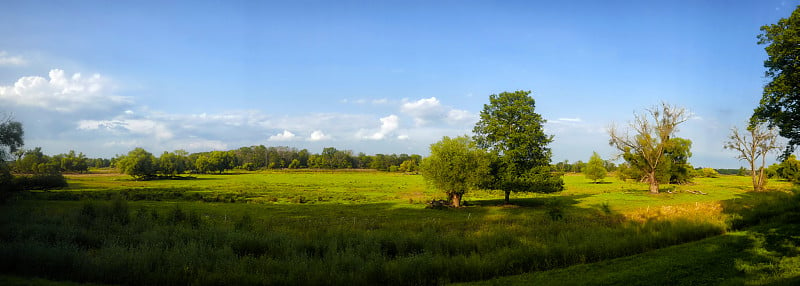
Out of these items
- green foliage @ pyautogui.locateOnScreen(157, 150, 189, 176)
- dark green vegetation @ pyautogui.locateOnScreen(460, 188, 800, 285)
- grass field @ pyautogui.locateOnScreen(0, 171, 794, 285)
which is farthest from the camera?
green foliage @ pyautogui.locateOnScreen(157, 150, 189, 176)

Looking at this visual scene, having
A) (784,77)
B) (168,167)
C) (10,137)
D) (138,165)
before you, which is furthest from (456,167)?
(168,167)

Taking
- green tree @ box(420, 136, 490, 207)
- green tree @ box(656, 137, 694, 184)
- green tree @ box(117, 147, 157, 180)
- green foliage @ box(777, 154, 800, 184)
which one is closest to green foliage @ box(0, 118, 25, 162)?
green tree @ box(420, 136, 490, 207)

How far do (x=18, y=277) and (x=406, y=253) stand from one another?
12.8 metres

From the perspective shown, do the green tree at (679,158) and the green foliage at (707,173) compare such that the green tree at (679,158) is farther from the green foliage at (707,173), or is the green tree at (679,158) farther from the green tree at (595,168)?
the green foliage at (707,173)

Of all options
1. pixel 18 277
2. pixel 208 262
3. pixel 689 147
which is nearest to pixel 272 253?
pixel 208 262

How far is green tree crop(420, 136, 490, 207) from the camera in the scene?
1693 inches

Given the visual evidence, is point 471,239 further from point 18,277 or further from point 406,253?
point 18,277

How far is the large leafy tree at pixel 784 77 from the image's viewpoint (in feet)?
94.2

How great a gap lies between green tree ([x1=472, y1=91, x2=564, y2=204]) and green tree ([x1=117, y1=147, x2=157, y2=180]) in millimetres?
104340

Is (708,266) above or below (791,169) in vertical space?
below

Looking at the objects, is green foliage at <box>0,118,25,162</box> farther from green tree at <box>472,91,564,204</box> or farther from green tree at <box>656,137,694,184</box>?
green tree at <box>656,137,694,184</box>

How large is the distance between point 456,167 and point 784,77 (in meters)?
27.5

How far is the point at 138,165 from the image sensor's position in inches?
4336

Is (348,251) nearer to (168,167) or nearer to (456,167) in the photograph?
(456,167)
